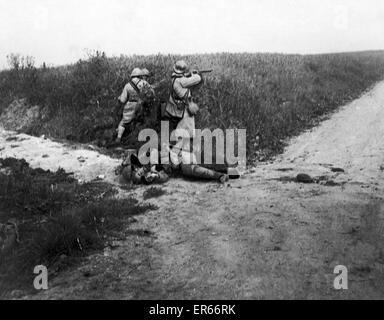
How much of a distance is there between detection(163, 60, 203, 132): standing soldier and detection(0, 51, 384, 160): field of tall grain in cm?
192

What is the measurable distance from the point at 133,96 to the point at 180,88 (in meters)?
2.06

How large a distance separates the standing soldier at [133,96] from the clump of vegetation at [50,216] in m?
2.78

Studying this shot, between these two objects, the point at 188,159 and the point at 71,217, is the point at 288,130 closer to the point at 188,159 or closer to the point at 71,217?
the point at 188,159

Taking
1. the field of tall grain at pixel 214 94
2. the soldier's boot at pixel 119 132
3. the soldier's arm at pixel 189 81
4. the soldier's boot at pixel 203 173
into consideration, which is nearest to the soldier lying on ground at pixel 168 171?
the soldier's boot at pixel 203 173

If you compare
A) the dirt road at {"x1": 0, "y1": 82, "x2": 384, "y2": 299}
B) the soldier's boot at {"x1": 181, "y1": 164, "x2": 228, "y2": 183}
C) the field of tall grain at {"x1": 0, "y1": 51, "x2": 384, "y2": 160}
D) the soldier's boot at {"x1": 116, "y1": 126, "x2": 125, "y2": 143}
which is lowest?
the dirt road at {"x1": 0, "y1": 82, "x2": 384, "y2": 299}

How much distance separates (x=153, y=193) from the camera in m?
7.55

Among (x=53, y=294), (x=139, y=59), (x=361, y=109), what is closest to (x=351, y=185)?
(x=53, y=294)

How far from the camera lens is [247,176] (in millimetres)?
8703

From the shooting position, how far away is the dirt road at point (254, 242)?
4520 millimetres

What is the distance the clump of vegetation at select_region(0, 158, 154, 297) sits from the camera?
525cm

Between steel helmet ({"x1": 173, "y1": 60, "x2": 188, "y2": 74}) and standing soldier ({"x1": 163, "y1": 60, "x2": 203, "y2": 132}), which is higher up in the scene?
steel helmet ({"x1": 173, "y1": 60, "x2": 188, "y2": 74})

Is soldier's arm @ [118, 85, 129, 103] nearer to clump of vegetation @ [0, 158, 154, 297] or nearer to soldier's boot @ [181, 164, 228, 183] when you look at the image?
clump of vegetation @ [0, 158, 154, 297]

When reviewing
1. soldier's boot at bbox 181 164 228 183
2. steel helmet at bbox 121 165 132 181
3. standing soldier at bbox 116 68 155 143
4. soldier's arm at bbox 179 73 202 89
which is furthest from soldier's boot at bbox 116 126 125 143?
soldier's boot at bbox 181 164 228 183

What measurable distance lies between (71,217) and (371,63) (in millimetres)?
21958
